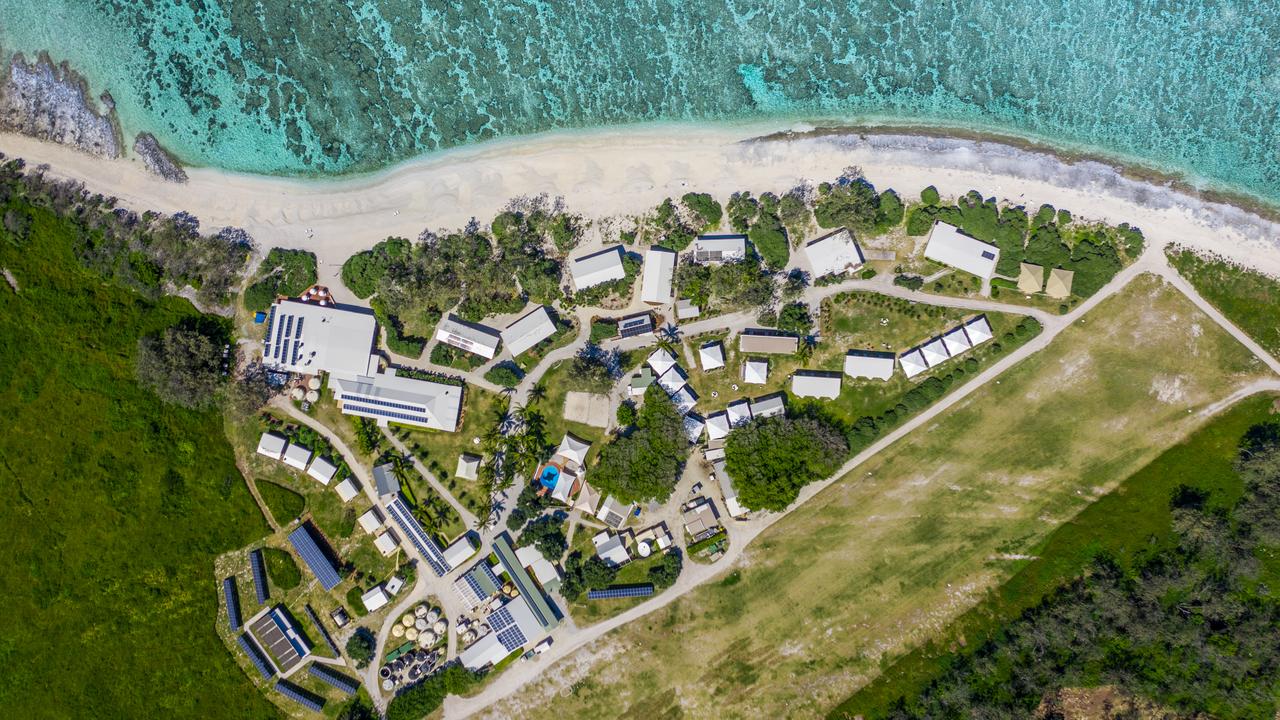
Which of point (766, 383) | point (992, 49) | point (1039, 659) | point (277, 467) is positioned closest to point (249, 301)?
point (277, 467)

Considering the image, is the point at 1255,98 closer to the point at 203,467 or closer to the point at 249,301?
the point at 249,301

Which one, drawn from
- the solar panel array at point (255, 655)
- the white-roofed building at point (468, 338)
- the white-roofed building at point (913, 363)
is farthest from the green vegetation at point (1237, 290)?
the solar panel array at point (255, 655)

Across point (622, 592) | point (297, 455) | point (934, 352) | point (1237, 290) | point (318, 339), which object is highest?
point (318, 339)

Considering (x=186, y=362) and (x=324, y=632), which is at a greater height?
(x=186, y=362)

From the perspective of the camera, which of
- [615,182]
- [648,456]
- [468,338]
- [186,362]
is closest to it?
[648,456]

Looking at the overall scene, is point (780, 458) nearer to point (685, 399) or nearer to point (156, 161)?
point (685, 399)

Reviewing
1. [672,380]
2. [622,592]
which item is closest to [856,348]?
[672,380]

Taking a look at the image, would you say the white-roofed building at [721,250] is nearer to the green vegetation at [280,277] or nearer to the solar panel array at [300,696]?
the green vegetation at [280,277]
